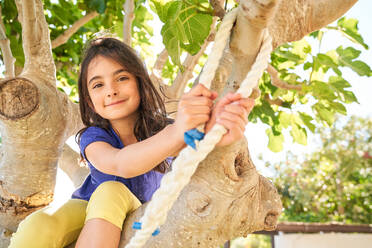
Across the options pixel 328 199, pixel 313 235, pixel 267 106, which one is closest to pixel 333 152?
pixel 328 199

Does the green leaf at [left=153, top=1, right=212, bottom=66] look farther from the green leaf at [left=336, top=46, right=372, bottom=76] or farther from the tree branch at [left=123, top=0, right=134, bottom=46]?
the green leaf at [left=336, top=46, right=372, bottom=76]

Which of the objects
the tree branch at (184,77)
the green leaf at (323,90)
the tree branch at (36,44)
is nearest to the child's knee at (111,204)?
the tree branch at (36,44)

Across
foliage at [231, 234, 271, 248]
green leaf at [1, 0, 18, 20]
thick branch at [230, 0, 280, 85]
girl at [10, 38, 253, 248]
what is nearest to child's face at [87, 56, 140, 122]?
girl at [10, 38, 253, 248]

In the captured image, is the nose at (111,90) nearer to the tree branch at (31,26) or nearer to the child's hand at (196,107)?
the child's hand at (196,107)

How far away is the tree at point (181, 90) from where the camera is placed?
77 cm

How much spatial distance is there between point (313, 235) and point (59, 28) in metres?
2.92

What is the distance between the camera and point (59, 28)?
2627 mm

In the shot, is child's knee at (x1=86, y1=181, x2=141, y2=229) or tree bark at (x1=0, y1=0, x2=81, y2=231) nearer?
child's knee at (x1=86, y1=181, x2=141, y2=229)

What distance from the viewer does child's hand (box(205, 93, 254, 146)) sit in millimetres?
610

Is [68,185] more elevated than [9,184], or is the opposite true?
[9,184]

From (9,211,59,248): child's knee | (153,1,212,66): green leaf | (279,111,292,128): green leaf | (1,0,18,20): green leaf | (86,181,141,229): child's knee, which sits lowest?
(279,111,292,128): green leaf

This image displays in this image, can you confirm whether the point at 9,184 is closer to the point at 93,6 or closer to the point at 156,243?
the point at 156,243

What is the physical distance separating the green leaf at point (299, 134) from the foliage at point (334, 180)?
4446mm

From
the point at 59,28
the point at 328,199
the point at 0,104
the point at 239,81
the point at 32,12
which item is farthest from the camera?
the point at 328,199
